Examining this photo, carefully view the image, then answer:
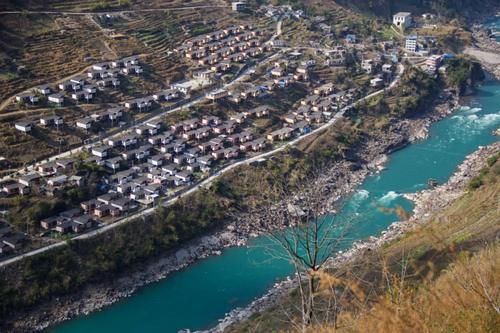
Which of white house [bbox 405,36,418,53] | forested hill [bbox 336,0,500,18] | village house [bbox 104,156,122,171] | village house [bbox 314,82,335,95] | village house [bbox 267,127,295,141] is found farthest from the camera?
forested hill [bbox 336,0,500,18]

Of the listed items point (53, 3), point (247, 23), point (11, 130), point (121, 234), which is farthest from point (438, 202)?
point (53, 3)

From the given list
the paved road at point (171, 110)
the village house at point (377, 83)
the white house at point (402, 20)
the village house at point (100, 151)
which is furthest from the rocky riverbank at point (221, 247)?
the white house at point (402, 20)

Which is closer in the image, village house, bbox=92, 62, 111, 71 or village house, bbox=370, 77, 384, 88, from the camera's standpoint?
village house, bbox=92, 62, 111, 71

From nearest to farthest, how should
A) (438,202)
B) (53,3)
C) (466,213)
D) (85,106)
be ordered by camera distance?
(466,213)
(438,202)
(85,106)
(53,3)

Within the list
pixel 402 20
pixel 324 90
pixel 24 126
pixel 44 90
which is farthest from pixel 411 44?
pixel 24 126

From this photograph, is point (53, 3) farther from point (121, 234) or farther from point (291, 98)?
point (121, 234)

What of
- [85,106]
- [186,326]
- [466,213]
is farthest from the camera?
[85,106]

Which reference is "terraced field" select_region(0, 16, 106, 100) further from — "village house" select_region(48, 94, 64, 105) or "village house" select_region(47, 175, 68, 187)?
"village house" select_region(47, 175, 68, 187)

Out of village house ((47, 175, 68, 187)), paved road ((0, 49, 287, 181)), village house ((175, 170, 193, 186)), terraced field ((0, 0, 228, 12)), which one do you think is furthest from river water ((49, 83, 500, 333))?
terraced field ((0, 0, 228, 12))
